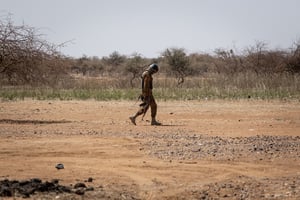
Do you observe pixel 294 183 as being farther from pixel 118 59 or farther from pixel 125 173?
pixel 118 59

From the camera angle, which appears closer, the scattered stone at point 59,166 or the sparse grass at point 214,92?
the scattered stone at point 59,166

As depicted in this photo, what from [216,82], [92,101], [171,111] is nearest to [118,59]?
[216,82]

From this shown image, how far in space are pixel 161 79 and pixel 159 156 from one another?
90.7ft

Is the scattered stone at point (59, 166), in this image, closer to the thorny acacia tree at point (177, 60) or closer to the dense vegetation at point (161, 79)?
the dense vegetation at point (161, 79)

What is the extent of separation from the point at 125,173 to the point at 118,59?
6139 cm

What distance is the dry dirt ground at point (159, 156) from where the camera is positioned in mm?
7906

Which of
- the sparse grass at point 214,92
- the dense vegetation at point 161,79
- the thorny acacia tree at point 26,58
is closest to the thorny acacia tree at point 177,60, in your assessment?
the dense vegetation at point 161,79

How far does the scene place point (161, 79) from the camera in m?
37.8

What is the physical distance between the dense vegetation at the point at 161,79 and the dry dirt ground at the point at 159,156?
1823mm

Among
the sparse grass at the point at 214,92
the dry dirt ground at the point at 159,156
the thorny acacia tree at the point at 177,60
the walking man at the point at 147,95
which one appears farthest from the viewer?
the thorny acacia tree at the point at 177,60

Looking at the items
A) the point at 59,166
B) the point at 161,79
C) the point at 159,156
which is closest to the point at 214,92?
the point at 161,79

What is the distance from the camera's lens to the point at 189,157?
33.3 ft

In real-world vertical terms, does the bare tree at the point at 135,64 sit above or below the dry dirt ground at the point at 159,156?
above

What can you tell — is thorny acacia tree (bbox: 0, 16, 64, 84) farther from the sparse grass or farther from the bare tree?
the bare tree
